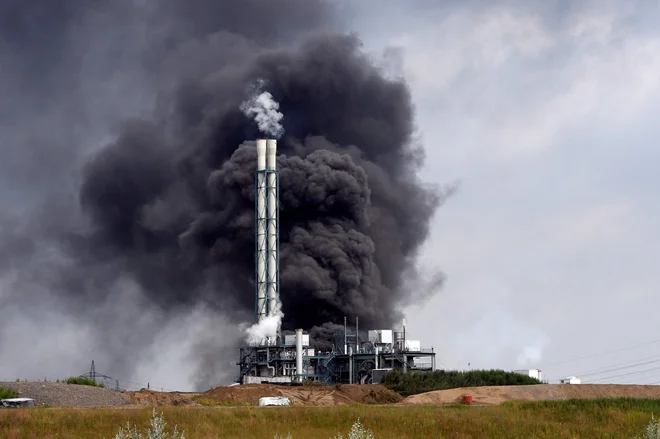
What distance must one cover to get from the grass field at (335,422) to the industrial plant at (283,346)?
4374 cm

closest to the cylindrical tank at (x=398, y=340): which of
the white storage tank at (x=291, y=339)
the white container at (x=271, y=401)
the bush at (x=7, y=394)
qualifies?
the white storage tank at (x=291, y=339)

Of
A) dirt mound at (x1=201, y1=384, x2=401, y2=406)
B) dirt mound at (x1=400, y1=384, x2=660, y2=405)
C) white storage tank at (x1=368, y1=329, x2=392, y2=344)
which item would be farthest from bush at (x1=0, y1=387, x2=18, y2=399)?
white storage tank at (x1=368, y1=329, x2=392, y2=344)

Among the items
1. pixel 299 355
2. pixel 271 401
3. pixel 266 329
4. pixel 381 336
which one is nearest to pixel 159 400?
pixel 271 401

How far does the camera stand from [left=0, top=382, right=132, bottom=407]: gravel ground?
227 feet

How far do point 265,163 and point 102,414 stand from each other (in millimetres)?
66457

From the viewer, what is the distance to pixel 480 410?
60219mm

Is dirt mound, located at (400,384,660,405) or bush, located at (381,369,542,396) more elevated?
bush, located at (381,369,542,396)

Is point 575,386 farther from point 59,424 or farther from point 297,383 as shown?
point 59,424

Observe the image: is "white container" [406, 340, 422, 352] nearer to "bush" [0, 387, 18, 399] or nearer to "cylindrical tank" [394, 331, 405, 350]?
"cylindrical tank" [394, 331, 405, 350]

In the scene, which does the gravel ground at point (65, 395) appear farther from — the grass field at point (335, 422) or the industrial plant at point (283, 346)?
the industrial plant at point (283, 346)

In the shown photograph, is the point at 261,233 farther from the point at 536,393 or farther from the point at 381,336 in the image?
the point at 536,393

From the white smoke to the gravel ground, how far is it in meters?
40.3

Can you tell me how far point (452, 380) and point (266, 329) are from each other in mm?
29188

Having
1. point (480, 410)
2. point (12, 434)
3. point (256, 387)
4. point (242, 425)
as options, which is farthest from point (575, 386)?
point (12, 434)
